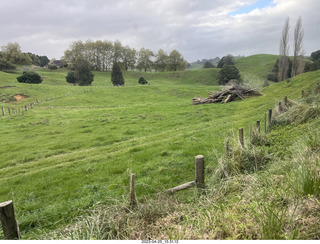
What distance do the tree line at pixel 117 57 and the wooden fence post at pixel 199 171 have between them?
91.8 meters

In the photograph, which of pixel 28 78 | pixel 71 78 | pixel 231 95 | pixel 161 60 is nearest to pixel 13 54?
pixel 71 78

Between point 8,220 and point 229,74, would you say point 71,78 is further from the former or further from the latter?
point 8,220

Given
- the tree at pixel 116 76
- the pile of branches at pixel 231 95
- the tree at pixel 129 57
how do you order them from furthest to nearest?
1. the tree at pixel 129 57
2. the tree at pixel 116 76
3. the pile of branches at pixel 231 95

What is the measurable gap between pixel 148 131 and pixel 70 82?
55.6 metres

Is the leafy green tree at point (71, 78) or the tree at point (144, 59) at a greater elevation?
the tree at point (144, 59)

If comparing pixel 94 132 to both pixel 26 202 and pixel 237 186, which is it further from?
pixel 237 186

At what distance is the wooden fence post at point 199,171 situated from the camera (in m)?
Result: 5.11

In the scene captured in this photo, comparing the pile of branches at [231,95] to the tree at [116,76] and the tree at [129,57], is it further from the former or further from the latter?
the tree at [129,57]

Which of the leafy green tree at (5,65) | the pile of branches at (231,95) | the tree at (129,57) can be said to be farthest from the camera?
the tree at (129,57)

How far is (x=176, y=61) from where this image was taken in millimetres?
98562

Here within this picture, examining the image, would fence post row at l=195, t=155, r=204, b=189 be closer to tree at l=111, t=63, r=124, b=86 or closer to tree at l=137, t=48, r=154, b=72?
tree at l=111, t=63, r=124, b=86

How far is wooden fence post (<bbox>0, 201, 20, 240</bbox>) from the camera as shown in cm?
348

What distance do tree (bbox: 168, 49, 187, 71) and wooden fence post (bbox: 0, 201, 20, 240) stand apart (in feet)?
326

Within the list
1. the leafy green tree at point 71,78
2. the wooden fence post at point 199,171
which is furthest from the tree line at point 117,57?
the wooden fence post at point 199,171
